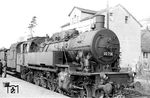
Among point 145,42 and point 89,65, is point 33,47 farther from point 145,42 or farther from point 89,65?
point 145,42

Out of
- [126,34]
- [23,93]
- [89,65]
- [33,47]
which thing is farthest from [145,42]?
[23,93]

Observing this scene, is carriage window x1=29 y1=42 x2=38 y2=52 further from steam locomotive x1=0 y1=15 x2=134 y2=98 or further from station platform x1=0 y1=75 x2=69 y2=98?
station platform x1=0 y1=75 x2=69 y2=98

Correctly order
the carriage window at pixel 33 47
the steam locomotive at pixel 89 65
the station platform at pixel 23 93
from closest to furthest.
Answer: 1. the steam locomotive at pixel 89 65
2. the station platform at pixel 23 93
3. the carriage window at pixel 33 47

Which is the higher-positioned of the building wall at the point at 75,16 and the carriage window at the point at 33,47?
the building wall at the point at 75,16

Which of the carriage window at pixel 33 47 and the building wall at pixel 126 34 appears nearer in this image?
the carriage window at pixel 33 47

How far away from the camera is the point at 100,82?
1032 cm

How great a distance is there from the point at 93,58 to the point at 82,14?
25.8 m

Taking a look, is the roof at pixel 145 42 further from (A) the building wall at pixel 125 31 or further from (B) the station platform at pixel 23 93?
(B) the station platform at pixel 23 93

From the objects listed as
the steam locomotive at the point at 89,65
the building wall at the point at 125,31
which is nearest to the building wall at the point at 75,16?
the building wall at the point at 125,31

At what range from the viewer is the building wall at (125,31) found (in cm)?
3475

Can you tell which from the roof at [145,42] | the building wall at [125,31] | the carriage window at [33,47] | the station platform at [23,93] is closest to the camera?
the station platform at [23,93]

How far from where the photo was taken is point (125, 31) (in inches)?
1439

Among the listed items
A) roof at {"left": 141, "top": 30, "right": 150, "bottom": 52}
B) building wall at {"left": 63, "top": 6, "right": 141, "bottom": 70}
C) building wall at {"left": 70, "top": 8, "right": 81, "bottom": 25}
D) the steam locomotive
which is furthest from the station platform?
roof at {"left": 141, "top": 30, "right": 150, "bottom": 52}

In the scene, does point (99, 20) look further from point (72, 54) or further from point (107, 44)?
point (72, 54)
